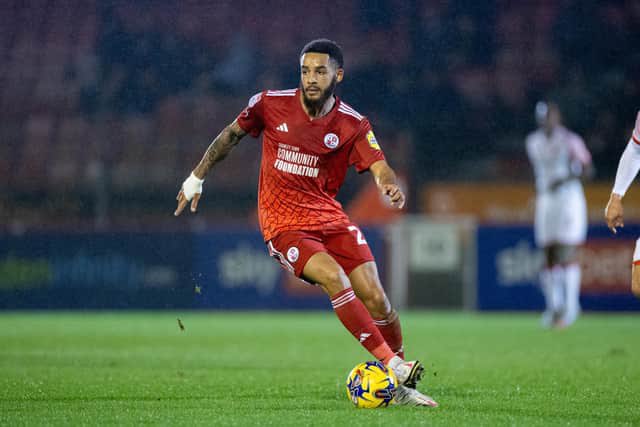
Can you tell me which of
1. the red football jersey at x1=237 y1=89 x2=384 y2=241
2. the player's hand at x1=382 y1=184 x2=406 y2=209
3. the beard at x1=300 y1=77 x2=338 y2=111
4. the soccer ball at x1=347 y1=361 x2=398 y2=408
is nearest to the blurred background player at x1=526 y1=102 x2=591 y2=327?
the red football jersey at x1=237 y1=89 x2=384 y2=241

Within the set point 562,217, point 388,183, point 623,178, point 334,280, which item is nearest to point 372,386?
point 334,280

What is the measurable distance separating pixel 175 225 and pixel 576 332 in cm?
735

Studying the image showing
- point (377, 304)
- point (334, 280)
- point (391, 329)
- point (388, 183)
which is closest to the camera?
point (388, 183)

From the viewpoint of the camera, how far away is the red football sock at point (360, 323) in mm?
5574

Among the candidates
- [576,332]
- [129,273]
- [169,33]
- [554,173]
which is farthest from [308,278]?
[169,33]

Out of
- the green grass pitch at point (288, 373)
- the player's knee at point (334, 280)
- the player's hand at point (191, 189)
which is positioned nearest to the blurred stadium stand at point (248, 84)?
the green grass pitch at point (288, 373)

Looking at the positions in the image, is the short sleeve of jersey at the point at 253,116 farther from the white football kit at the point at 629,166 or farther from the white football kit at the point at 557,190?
the white football kit at the point at 557,190

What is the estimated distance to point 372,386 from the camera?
5.37 metres

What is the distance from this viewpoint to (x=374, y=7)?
68.6ft

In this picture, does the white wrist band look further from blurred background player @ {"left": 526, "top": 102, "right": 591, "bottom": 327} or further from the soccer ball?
blurred background player @ {"left": 526, "top": 102, "right": 591, "bottom": 327}

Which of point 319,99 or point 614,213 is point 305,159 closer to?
point 319,99

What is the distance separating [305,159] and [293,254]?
1.85 ft

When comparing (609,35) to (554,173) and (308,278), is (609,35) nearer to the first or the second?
(554,173)

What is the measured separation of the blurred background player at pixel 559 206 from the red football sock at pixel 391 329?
7324 mm
